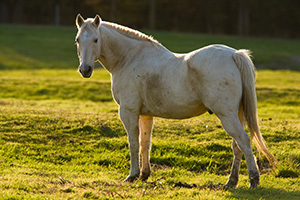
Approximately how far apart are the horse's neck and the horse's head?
0.44 metres

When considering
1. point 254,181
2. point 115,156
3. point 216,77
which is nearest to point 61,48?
point 115,156

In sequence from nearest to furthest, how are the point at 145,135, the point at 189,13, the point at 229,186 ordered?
the point at 229,186 < the point at 145,135 < the point at 189,13

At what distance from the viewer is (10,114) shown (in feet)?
35.7

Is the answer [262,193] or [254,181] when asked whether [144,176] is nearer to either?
[254,181]

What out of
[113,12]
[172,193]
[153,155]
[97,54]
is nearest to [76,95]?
[153,155]

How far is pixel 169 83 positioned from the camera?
6652mm

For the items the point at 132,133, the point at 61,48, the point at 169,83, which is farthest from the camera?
the point at 61,48

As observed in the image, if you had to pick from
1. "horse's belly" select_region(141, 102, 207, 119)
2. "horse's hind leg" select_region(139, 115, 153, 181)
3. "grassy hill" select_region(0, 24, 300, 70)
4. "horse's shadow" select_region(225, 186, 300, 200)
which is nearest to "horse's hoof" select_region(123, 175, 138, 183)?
"horse's hind leg" select_region(139, 115, 153, 181)

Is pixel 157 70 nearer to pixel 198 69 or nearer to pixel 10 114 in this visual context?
pixel 198 69

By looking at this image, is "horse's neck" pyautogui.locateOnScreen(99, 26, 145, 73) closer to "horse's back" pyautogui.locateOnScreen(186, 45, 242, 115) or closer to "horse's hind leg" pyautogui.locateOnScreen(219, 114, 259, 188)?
"horse's back" pyautogui.locateOnScreen(186, 45, 242, 115)

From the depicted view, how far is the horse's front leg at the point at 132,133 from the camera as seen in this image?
23.3ft

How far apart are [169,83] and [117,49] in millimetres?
1301

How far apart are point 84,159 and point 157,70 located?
2.67 meters

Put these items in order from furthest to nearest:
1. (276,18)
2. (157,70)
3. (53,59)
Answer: (276,18), (53,59), (157,70)
